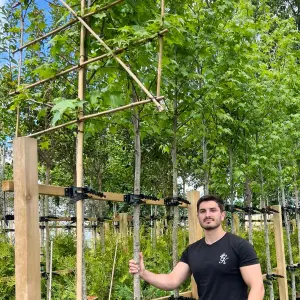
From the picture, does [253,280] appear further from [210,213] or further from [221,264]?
[210,213]

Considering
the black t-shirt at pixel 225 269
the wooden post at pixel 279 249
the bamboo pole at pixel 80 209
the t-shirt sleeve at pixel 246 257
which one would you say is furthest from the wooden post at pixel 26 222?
the wooden post at pixel 279 249

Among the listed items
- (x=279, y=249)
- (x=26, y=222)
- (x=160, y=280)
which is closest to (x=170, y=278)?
(x=160, y=280)

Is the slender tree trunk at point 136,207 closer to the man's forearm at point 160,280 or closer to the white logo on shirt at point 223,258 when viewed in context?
the man's forearm at point 160,280

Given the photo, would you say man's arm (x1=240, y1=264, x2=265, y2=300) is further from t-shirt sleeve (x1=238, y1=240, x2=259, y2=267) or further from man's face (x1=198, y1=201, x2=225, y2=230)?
man's face (x1=198, y1=201, x2=225, y2=230)

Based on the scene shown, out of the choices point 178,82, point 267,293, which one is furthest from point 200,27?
point 267,293

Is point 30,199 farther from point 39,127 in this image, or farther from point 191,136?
point 39,127

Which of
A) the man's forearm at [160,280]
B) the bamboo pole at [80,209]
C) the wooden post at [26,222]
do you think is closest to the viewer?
the wooden post at [26,222]

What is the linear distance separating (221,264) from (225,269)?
42 mm

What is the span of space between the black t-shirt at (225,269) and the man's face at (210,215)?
0.14 metres

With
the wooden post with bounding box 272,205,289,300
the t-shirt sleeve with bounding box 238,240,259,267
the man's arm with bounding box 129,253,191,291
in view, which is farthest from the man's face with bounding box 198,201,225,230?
the wooden post with bounding box 272,205,289,300

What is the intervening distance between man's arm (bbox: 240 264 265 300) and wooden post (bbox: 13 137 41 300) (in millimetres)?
1381

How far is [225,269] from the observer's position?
120 inches

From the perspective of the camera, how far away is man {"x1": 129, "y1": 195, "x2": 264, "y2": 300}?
120 inches

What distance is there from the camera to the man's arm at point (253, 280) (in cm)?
300
